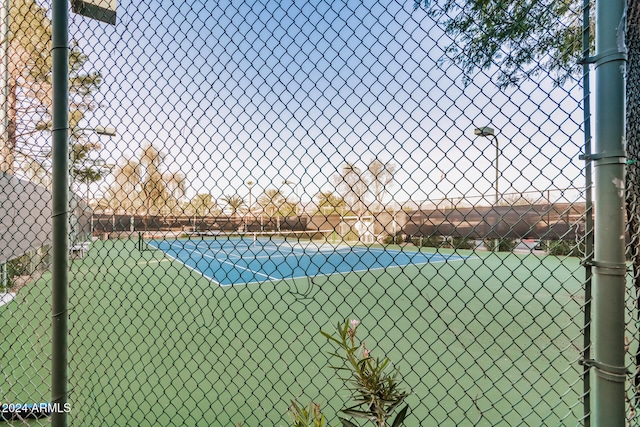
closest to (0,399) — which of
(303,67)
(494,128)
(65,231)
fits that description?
→ (65,231)

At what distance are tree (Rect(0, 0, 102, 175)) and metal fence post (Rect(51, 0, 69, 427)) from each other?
257mm

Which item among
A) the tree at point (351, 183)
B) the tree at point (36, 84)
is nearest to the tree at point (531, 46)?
the tree at point (351, 183)

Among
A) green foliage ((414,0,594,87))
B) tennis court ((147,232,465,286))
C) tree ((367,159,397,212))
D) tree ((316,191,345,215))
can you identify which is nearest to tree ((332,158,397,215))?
tree ((367,159,397,212))

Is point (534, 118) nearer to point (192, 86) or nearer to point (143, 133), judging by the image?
point (192, 86)

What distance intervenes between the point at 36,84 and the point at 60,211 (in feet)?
6.68

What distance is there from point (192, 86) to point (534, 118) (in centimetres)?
131

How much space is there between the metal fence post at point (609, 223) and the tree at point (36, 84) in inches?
75.4

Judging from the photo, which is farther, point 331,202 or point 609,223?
point 331,202

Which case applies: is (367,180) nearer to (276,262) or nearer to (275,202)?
(275,202)

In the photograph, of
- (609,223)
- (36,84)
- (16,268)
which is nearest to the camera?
(609,223)

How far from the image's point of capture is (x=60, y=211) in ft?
3.91

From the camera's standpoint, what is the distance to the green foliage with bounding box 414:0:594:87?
3.41ft

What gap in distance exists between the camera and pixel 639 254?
39.9 inches

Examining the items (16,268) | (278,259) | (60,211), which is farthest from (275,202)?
(278,259)
